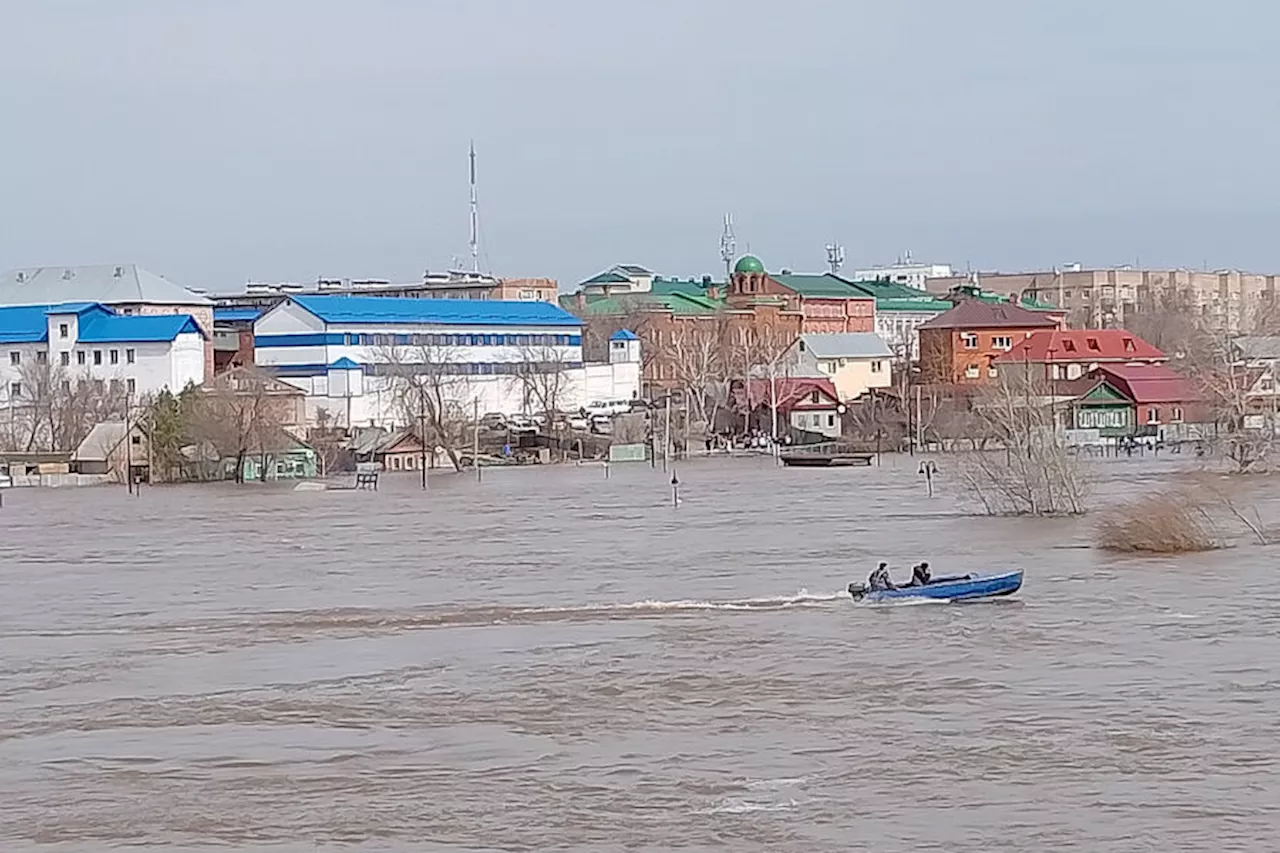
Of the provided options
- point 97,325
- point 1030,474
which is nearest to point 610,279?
point 97,325

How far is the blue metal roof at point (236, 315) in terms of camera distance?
92.4 meters

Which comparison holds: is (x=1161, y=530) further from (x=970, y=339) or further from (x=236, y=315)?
(x=236, y=315)

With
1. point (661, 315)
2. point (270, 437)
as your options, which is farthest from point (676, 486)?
point (661, 315)

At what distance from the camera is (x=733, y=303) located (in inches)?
3942

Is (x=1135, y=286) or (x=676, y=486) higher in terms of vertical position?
(x=1135, y=286)

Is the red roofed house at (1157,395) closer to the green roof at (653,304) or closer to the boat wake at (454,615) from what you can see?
the green roof at (653,304)

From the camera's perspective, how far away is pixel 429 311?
82062 mm

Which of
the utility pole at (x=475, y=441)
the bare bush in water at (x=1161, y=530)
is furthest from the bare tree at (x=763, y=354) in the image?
the bare bush in water at (x=1161, y=530)

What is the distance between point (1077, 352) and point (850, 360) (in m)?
11.4

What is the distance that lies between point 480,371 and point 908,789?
219ft

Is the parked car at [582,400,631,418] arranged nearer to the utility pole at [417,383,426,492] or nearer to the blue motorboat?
the utility pole at [417,383,426,492]

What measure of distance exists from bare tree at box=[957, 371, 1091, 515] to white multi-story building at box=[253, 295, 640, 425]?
37.1m

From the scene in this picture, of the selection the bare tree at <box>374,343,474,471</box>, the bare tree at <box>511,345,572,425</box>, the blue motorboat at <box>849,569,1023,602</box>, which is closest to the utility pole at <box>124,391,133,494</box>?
the bare tree at <box>374,343,474,471</box>

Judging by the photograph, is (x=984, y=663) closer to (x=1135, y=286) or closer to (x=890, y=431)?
(x=890, y=431)
